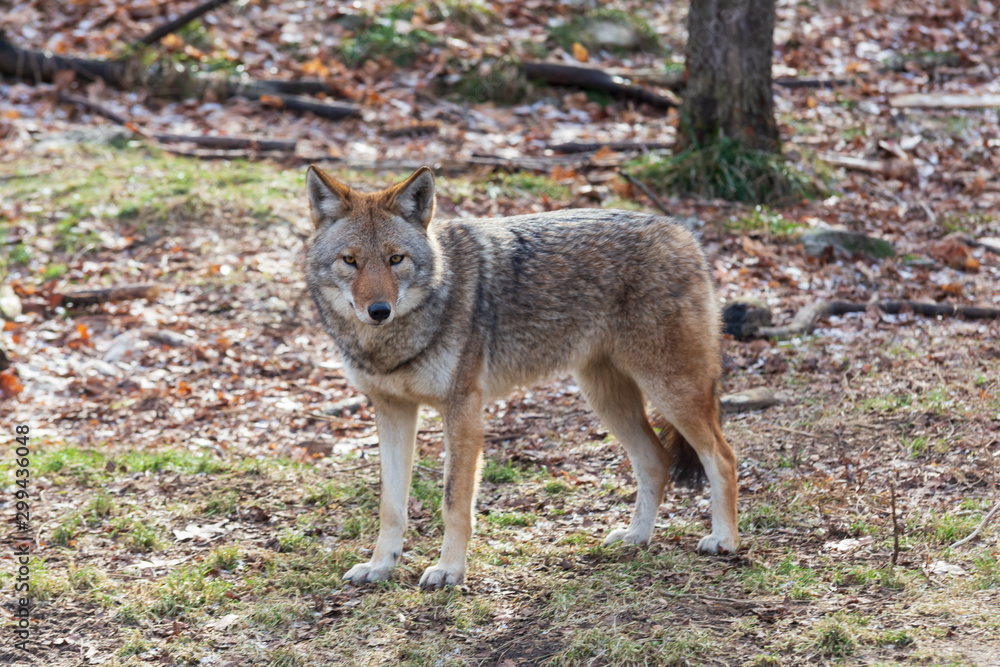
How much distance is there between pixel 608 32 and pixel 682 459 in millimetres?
11117

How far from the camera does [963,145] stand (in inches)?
453

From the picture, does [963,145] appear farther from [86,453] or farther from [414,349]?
[86,453]

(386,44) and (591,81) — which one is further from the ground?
(386,44)

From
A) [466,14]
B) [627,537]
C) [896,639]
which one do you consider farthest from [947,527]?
[466,14]

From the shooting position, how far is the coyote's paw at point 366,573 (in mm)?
5098

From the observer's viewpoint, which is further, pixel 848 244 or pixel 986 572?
pixel 848 244

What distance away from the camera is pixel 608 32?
15.0m

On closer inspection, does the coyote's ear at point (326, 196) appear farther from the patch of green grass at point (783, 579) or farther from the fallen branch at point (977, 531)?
the fallen branch at point (977, 531)

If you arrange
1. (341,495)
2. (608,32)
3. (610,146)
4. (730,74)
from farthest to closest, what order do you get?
1. (608,32)
2. (610,146)
3. (730,74)
4. (341,495)

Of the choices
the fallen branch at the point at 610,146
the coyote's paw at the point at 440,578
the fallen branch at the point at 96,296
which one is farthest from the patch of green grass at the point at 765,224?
the fallen branch at the point at 96,296

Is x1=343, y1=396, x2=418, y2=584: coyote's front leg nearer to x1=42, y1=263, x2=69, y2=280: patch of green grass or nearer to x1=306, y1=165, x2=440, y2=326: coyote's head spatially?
x1=306, y1=165, x2=440, y2=326: coyote's head

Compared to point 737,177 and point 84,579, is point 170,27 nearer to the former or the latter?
point 737,177

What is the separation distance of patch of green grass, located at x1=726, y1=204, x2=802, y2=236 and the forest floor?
34mm

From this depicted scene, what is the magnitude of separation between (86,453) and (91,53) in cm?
960
